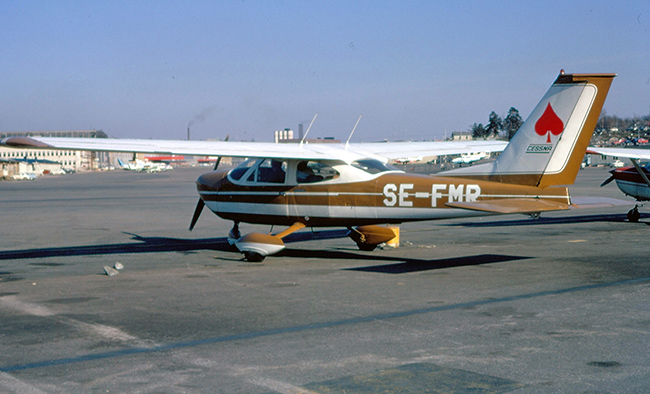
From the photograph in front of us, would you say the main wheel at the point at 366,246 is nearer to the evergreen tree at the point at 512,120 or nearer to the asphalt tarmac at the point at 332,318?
the asphalt tarmac at the point at 332,318

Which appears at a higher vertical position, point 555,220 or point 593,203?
point 593,203

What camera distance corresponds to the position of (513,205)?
34.6 ft

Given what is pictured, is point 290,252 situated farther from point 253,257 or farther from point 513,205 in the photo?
point 513,205

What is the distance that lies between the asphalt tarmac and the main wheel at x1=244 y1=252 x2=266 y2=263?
261 millimetres

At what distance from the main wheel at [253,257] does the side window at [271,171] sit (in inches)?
68.0

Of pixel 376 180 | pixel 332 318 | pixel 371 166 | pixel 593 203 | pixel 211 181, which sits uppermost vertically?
pixel 371 166

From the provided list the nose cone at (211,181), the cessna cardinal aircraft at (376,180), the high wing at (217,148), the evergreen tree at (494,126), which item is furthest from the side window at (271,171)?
the evergreen tree at (494,126)

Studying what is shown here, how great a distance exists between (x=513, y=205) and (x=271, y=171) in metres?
5.23

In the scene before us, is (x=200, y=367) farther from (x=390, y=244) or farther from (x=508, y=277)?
(x=390, y=244)

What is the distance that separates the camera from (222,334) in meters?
6.98

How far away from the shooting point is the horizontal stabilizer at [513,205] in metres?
10.2

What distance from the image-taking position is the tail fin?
11.0m

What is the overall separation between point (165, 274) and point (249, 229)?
25.3ft

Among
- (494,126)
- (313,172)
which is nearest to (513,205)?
(313,172)
